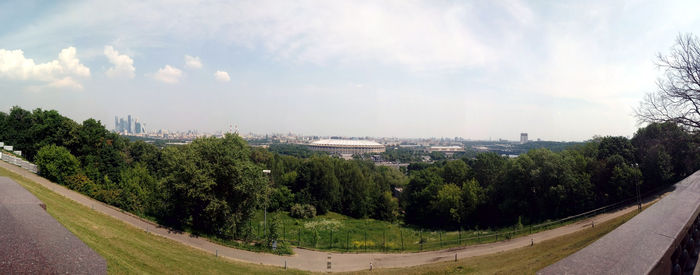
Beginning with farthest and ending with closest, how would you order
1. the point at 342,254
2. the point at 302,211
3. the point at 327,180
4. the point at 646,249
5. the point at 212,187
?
the point at 327,180 < the point at 302,211 < the point at 342,254 < the point at 212,187 < the point at 646,249

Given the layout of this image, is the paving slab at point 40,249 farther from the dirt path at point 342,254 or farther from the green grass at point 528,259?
the dirt path at point 342,254

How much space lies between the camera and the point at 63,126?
112 ft

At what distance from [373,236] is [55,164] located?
29861 millimetres

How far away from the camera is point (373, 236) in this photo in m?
32.0

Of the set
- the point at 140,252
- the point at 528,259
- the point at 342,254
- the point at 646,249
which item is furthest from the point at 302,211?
the point at 646,249

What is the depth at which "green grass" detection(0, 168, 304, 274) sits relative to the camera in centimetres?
1009

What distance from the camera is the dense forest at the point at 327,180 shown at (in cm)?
2208

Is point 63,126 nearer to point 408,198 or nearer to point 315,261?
point 315,261

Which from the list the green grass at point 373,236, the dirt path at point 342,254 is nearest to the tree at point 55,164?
the dirt path at point 342,254

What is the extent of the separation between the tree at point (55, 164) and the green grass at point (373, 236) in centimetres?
1676

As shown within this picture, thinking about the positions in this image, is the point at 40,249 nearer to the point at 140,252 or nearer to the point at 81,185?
the point at 140,252

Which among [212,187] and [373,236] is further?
[373,236]

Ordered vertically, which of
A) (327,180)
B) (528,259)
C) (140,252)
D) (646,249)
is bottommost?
(327,180)

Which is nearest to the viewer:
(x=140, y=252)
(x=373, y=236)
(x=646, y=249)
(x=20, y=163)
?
(x=646, y=249)
